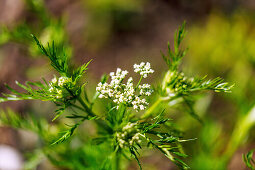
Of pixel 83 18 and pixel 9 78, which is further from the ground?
pixel 83 18

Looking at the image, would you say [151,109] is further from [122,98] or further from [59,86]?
[59,86]

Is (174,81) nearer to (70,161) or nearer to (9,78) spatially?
(70,161)

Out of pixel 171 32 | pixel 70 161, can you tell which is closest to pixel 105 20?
pixel 171 32

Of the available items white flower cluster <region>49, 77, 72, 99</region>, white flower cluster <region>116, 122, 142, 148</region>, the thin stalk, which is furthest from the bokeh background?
white flower cluster <region>49, 77, 72, 99</region>

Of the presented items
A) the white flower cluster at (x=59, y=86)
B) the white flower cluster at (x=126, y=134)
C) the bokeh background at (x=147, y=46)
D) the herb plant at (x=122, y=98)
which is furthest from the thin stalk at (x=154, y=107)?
the bokeh background at (x=147, y=46)

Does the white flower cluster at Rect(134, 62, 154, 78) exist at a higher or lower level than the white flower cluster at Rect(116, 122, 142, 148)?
higher

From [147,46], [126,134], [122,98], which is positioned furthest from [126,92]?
[147,46]

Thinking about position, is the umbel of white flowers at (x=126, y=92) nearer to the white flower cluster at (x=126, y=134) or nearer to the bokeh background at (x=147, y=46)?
the white flower cluster at (x=126, y=134)

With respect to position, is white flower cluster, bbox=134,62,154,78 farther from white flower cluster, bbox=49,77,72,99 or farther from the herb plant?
white flower cluster, bbox=49,77,72,99
